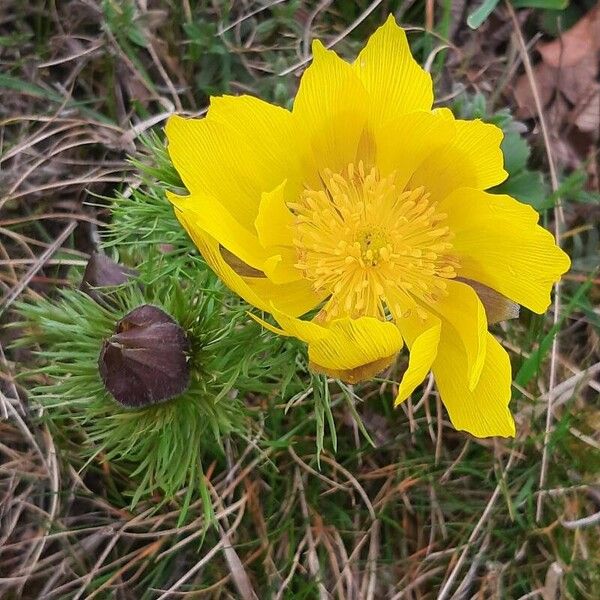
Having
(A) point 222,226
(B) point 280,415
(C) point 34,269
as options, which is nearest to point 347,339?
(A) point 222,226

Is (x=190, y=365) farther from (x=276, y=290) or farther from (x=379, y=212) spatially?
(x=379, y=212)

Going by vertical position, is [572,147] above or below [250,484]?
above

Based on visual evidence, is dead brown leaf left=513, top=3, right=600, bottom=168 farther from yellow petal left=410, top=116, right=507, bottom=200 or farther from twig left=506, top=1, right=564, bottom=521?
yellow petal left=410, top=116, right=507, bottom=200

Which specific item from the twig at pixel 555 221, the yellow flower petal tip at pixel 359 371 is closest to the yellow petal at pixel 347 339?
the yellow flower petal tip at pixel 359 371

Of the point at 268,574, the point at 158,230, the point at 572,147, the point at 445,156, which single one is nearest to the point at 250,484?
the point at 268,574

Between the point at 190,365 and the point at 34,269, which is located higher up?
the point at 190,365

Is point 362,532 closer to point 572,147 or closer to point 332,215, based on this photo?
point 332,215

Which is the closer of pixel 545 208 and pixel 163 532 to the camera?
pixel 163 532
